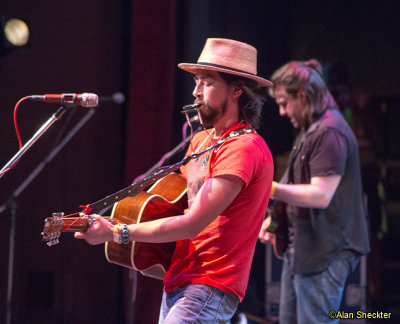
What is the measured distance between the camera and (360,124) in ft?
19.7

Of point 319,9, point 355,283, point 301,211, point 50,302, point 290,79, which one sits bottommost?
point 50,302

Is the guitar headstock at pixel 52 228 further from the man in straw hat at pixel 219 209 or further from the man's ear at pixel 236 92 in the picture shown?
the man's ear at pixel 236 92

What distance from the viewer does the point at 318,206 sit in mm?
3264

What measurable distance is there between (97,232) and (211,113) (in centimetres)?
73

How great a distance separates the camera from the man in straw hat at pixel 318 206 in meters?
3.25

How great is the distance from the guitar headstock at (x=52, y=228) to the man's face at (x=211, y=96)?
2.58 feet

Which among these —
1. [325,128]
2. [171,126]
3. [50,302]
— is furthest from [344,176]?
[50,302]

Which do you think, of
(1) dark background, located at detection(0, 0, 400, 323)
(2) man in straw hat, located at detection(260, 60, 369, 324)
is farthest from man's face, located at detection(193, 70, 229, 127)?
(1) dark background, located at detection(0, 0, 400, 323)

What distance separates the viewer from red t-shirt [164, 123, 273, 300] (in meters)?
2.25

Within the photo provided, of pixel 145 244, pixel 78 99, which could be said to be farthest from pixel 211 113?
pixel 145 244

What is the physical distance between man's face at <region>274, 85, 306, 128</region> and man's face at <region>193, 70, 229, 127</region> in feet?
3.88

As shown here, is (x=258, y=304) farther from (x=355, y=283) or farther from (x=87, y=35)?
(x=87, y=35)

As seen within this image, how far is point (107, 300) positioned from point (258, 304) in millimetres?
1482

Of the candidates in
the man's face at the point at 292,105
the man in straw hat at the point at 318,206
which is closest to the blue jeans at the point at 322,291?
the man in straw hat at the point at 318,206
